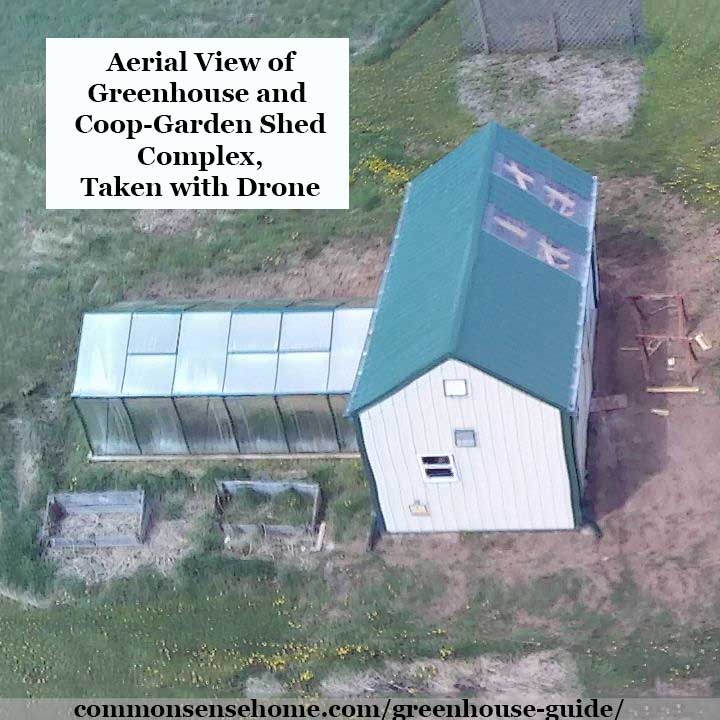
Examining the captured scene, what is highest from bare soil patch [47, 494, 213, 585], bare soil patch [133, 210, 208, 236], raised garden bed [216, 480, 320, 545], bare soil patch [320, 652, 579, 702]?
bare soil patch [133, 210, 208, 236]

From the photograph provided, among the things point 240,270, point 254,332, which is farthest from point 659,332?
point 240,270

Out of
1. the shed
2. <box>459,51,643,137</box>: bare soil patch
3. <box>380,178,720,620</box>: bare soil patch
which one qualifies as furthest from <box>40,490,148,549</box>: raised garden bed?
<box>459,51,643,137</box>: bare soil patch

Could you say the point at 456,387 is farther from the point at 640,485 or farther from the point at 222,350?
the point at 222,350

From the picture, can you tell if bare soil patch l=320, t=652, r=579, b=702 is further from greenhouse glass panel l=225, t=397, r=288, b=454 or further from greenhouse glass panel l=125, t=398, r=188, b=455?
greenhouse glass panel l=125, t=398, r=188, b=455

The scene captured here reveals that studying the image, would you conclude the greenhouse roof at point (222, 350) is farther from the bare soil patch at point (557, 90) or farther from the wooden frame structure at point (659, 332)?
the bare soil patch at point (557, 90)

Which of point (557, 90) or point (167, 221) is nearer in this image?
point (167, 221)

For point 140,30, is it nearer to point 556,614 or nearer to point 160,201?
point 160,201

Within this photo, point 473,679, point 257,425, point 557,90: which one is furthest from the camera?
point 557,90
